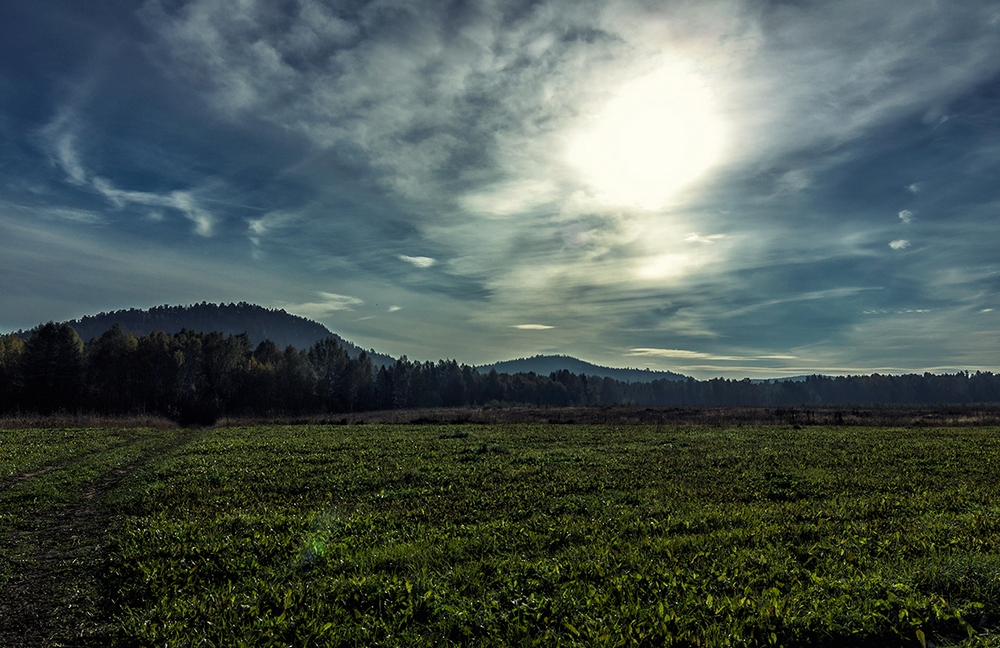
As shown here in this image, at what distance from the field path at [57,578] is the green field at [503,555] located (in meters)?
0.07

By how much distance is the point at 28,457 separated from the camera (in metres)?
29.1

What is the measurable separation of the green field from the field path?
7 centimetres

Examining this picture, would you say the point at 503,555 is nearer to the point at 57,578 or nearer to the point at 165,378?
the point at 57,578

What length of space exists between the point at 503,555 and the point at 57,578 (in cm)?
994

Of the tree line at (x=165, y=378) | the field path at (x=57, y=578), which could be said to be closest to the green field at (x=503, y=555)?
the field path at (x=57, y=578)

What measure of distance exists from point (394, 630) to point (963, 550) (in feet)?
40.3

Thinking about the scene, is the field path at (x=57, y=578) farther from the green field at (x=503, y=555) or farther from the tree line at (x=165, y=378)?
the tree line at (x=165, y=378)

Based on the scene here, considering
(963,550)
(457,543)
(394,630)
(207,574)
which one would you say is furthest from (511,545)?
(963,550)

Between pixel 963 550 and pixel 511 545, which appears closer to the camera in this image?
pixel 963 550

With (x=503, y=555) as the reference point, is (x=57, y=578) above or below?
below

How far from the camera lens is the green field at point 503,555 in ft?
26.3

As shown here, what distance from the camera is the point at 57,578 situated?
1113cm

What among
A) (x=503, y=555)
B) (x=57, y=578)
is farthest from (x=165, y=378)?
(x=503, y=555)

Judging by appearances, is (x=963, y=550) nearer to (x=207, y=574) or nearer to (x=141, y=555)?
(x=207, y=574)
